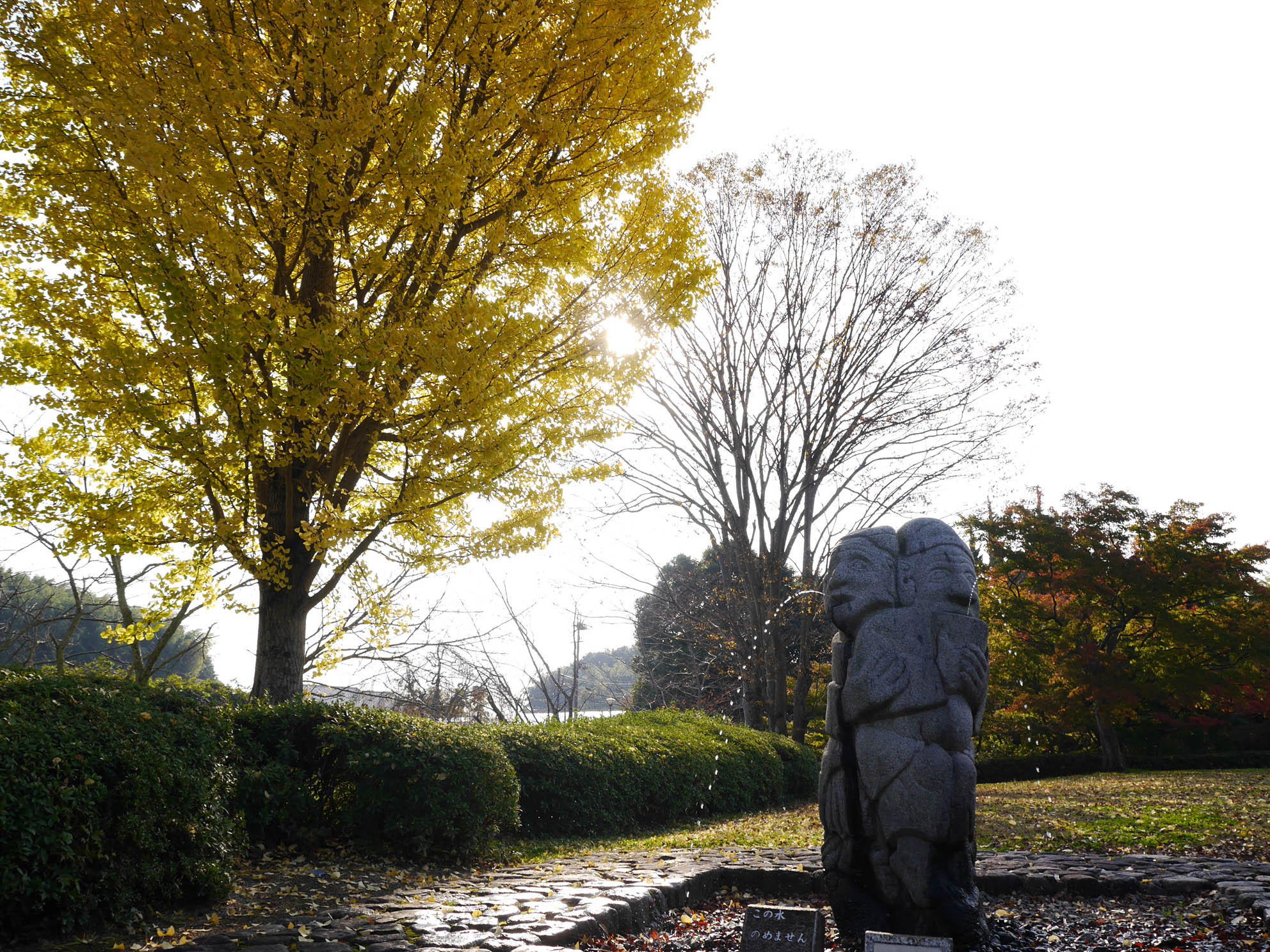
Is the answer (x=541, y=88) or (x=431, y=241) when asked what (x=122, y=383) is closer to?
(x=431, y=241)

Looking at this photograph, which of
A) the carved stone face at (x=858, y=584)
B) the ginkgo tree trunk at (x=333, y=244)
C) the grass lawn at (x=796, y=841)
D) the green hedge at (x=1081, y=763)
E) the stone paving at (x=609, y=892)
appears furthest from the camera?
the green hedge at (x=1081, y=763)

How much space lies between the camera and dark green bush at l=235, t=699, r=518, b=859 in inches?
225

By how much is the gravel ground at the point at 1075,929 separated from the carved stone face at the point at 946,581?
1575mm

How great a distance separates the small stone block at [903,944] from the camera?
2.75m

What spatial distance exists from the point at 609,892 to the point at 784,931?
4.98 feet

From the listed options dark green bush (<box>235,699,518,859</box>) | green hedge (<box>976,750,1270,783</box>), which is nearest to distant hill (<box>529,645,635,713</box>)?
dark green bush (<box>235,699,518,859</box>)

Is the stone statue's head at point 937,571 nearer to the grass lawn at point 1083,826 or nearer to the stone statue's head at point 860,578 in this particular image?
the stone statue's head at point 860,578

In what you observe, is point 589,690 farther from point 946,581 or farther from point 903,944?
point 903,944

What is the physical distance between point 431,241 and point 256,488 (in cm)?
259

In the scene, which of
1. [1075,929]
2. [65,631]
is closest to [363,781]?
[1075,929]

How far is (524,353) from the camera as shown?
255 inches

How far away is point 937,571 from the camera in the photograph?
3.95 m

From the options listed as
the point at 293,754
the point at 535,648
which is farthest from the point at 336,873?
the point at 535,648

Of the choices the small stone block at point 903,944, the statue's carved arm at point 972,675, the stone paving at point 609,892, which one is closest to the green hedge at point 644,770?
the stone paving at point 609,892
